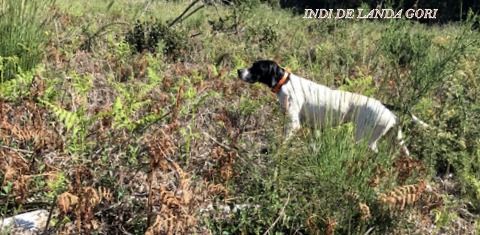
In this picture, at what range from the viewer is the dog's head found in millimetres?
5141

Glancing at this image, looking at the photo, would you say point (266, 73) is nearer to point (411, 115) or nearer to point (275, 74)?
point (275, 74)

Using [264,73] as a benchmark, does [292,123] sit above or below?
below

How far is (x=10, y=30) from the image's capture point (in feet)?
12.6

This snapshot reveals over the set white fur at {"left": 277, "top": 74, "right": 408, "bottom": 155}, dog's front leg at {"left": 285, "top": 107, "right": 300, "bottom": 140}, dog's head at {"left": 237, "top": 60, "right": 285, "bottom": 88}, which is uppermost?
dog's head at {"left": 237, "top": 60, "right": 285, "bottom": 88}

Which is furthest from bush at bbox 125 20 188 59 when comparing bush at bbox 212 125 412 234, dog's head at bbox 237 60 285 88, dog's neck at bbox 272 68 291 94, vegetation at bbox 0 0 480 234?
bush at bbox 212 125 412 234

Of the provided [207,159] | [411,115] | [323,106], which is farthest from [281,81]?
[207,159]

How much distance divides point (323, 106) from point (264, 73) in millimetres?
1015

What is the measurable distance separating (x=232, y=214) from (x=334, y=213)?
1.90 ft

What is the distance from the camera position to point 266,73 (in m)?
5.19

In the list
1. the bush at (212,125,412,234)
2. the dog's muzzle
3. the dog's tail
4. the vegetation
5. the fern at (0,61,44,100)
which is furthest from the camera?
the dog's muzzle

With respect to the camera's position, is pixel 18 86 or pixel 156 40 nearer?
pixel 18 86

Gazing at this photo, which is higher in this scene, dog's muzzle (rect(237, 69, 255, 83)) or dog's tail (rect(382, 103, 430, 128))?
dog's muzzle (rect(237, 69, 255, 83))

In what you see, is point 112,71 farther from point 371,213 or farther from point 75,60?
point 371,213

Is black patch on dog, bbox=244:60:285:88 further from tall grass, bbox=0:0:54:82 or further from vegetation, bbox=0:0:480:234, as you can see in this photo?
tall grass, bbox=0:0:54:82
